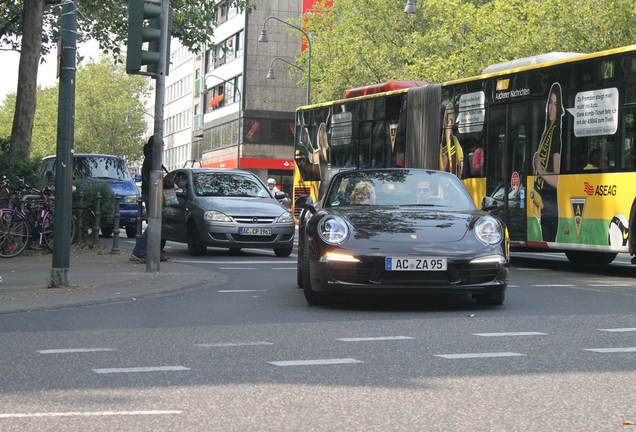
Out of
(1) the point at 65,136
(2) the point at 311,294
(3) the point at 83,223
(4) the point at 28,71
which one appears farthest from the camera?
(4) the point at 28,71

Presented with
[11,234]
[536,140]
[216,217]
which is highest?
[536,140]

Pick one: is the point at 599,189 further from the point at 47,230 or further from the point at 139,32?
the point at 47,230

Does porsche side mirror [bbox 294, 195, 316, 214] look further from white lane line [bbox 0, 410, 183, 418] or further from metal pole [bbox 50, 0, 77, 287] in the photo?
white lane line [bbox 0, 410, 183, 418]

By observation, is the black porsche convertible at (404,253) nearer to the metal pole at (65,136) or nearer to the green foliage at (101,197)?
the metal pole at (65,136)

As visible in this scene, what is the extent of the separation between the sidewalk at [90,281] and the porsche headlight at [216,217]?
166 cm

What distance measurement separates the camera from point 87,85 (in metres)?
110

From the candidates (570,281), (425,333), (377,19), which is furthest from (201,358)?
(377,19)

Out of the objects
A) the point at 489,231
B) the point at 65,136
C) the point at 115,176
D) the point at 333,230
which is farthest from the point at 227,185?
the point at 489,231

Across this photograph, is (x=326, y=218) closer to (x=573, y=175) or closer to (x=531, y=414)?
(x=531, y=414)

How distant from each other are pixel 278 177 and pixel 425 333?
71889mm

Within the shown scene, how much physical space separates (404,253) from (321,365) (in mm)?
3348

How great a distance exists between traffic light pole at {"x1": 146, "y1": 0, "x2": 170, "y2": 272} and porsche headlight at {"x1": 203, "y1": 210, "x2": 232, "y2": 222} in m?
4.05

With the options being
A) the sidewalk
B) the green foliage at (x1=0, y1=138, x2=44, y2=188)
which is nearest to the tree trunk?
the green foliage at (x1=0, y1=138, x2=44, y2=188)

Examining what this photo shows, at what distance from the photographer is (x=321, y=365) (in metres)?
7.35
